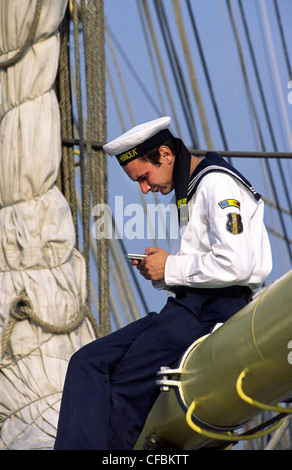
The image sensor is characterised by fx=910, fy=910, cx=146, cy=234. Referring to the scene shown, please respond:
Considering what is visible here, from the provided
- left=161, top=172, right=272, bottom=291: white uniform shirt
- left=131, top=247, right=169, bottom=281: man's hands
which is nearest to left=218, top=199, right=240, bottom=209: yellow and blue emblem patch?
left=161, top=172, right=272, bottom=291: white uniform shirt

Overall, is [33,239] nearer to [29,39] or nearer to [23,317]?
[23,317]

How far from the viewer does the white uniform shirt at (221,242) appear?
1.84m

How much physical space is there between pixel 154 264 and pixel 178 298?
0.10 m

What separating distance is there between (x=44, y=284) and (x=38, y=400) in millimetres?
426

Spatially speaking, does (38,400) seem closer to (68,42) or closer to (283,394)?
(68,42)

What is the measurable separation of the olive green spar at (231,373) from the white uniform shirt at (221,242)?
14 cm

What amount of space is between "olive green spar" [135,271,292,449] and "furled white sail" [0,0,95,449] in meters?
1.47

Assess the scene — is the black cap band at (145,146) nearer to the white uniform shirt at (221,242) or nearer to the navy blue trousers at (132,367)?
the white uniform shirt at (221,242)

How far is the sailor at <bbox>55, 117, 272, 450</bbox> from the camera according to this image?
185cm

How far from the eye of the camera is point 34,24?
348 cm

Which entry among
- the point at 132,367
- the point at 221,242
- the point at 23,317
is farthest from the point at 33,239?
the point at 221,242

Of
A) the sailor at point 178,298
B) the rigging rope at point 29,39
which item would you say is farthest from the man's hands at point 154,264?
the rigging rope at point 29,39

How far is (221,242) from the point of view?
6.04ft

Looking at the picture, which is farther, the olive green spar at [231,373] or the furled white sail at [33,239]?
the furled white sail at [33,239]
